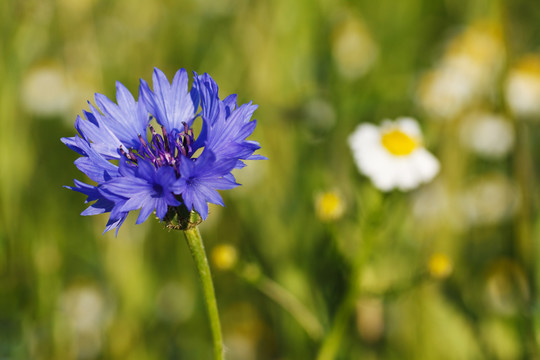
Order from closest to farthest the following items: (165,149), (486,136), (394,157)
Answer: (165,149) → (394,157) → (486,136)

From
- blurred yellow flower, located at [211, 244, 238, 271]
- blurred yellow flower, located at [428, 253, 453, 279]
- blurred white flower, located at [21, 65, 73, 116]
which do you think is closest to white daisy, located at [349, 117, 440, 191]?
blurred yellow flower, located at [428, 253, 453, 279]

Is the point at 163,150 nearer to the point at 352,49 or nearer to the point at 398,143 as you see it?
the point at 398,143

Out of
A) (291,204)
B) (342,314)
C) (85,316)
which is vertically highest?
(291,204)

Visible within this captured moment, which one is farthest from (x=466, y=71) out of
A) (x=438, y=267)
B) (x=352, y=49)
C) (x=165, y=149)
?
(x=165, y=149)

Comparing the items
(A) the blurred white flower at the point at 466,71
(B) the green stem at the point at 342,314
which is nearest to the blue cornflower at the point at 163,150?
(B) the green stem at the point at 342,314

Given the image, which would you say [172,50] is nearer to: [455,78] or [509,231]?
[455,78]

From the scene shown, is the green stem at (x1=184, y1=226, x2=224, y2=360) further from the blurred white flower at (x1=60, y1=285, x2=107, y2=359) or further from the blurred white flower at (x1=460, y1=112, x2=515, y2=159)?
the blurred white flower at (x1=460, y1=112, x2=515, y2=159)
